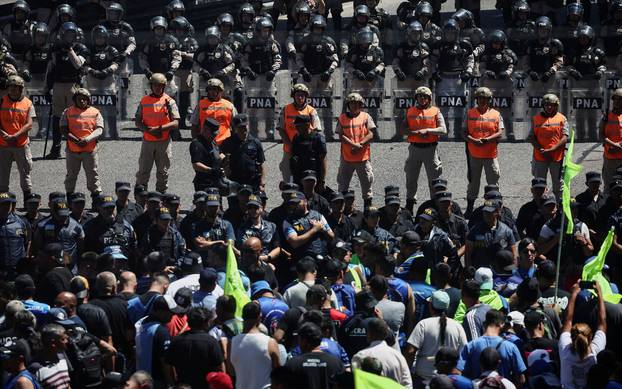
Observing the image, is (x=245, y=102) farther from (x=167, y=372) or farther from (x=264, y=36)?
(x=167, y=372)

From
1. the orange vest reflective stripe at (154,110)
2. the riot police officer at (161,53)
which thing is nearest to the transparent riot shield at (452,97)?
the riot police officer at (161,53)

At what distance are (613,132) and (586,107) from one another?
4.01m

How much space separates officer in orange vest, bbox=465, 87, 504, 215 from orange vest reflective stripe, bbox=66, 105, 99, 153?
5.07m

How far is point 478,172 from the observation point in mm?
20000

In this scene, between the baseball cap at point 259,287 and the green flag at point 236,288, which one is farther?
the baseball cap at point 259,287

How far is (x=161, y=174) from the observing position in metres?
20.6

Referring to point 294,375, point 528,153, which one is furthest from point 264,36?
point 294,375

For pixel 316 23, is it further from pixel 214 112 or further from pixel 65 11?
pixel 65 11

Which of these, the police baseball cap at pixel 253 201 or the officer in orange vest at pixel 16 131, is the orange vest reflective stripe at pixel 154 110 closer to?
the officer in orange vest at pixel 16 131

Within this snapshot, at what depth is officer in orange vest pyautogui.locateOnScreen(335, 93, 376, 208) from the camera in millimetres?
19766

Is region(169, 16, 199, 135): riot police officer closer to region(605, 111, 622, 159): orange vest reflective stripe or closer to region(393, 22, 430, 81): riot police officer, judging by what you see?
region(393, 22, 430, 81): riot police officer

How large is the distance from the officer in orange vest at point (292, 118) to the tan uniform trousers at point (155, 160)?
65.2 inches

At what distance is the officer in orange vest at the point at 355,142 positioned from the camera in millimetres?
19766

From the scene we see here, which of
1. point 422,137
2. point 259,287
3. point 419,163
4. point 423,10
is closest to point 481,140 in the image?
point 422,137
